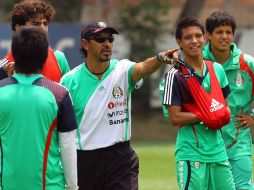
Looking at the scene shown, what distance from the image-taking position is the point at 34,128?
23.3 feet

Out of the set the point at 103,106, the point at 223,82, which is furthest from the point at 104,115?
the point at 223,82

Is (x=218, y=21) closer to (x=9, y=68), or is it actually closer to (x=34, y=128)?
(x=9, y=68)

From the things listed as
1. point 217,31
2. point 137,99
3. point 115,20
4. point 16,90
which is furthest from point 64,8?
point 16,90

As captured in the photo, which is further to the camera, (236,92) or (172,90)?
(236,92)

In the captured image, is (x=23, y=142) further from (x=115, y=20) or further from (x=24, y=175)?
(x=115, y=20)

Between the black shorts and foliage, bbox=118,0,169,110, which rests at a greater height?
the black shorts

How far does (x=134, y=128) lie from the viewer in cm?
3606

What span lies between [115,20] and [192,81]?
27710 millimetres

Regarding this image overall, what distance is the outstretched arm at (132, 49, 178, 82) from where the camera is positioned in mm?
8562

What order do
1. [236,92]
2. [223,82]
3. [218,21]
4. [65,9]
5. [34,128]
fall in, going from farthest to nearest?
[65,9] → [236,92] → [218,21] → [223,82] → [34,128]

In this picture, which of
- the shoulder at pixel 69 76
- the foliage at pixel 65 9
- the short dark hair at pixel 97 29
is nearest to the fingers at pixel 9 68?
the shoulder at pixel 69 76

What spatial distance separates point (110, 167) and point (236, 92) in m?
1.95

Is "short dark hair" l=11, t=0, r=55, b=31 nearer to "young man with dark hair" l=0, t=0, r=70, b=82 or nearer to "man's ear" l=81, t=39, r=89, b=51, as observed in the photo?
"young man with dark hair" l=0, t=0, r=70, b=82

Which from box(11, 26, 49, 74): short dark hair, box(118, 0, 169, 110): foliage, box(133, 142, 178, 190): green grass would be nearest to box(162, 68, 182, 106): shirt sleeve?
box(11, 26, 49, 74): short dark hair
